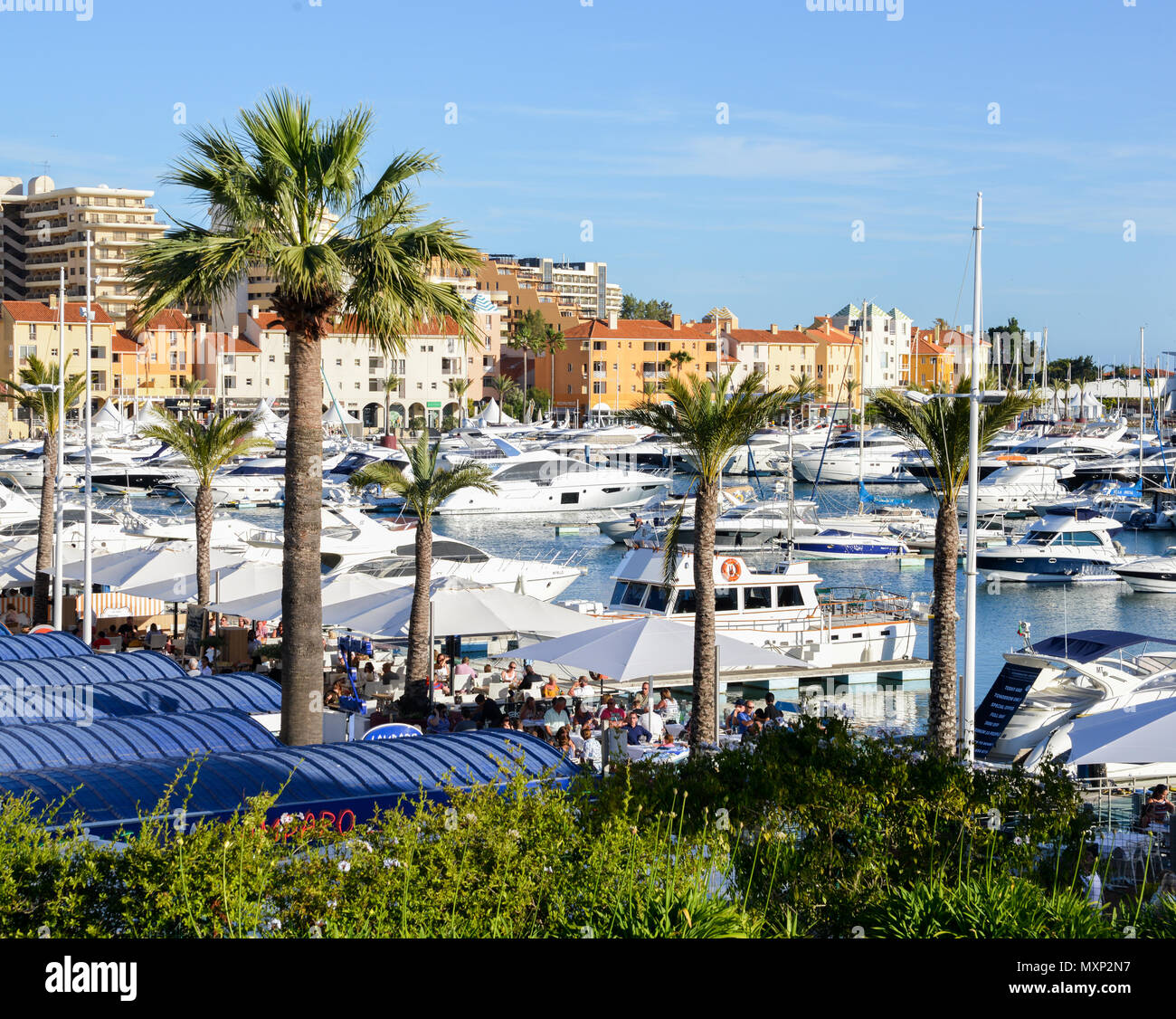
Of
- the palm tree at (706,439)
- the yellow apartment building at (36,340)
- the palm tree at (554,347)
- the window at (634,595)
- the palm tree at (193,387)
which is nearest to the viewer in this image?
the palm tree at (706,439)

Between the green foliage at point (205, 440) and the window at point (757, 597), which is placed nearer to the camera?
the green foliage at point (205, 440)

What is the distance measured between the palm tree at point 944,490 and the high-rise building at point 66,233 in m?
135

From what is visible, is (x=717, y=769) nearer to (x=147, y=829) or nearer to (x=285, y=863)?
(x=285, y=863)

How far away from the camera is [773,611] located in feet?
108

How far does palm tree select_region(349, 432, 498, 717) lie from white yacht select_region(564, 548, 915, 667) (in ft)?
19.0

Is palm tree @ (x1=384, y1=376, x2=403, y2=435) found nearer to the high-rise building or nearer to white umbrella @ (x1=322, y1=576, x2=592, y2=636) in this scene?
the high-rise building

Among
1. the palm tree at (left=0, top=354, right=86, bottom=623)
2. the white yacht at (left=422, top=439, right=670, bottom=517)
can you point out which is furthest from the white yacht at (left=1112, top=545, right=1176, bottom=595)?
the palm tree at (left=0, top=354, right=86, bottom=623)

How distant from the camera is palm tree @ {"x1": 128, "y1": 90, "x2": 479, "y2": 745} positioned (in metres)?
15.9

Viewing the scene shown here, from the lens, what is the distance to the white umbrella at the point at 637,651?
2189cm

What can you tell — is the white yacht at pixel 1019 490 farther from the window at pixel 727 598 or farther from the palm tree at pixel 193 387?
the palm tree at pixel 193 387

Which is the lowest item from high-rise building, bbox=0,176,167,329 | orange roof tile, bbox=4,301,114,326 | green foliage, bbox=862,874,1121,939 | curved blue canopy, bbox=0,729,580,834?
curved blue canopy, bbox=0,729,580,834

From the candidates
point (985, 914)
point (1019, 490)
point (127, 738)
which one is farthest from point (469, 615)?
point (1019, 490)

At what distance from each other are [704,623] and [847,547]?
37.4 meters

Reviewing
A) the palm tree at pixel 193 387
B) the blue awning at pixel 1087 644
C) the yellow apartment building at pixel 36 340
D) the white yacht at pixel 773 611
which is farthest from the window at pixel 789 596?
the yellow apartment building at pixel 36 340
